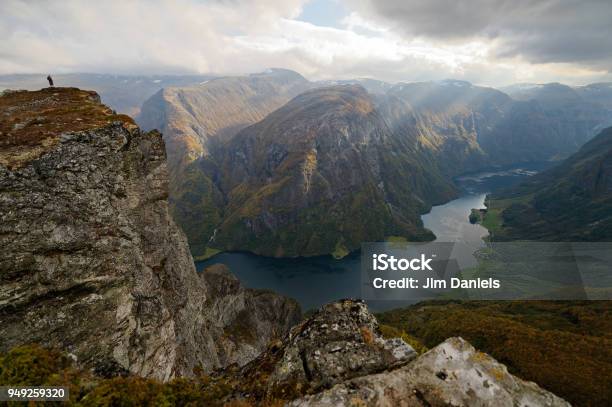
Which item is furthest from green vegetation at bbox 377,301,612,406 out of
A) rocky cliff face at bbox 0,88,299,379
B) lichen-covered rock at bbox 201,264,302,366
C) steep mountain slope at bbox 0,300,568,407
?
rocky cliff face at bbox 0,88,299,379

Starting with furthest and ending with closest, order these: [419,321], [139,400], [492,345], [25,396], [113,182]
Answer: [419,321]
[492,345]
[113,182]
[139,400]
[25,396]

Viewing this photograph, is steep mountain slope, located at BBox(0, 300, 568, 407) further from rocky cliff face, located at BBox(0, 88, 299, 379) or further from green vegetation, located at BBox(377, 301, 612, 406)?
green vegetation, located at BBox(377, 301, 612, 406)

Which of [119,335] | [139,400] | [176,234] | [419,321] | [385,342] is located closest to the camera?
[139,400]

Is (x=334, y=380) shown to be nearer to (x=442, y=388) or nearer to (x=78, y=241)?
(x=442, y=388)

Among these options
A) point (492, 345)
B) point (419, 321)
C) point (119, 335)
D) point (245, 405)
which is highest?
point (245, 405)

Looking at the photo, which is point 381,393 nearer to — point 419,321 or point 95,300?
point 95,300

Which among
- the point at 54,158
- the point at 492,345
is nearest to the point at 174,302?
the point at 54,158
